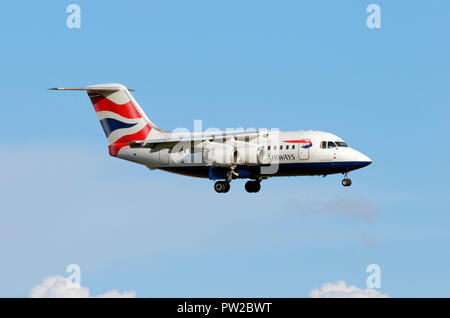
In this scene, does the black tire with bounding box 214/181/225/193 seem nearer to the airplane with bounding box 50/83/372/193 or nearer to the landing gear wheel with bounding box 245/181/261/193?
the airplane with bounding box 50/83/372/193

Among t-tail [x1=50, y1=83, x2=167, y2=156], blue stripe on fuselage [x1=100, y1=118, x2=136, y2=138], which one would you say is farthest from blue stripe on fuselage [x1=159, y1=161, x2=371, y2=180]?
blue stripe on fuselage [x1=100, y1=118, x2=136, y2=138]

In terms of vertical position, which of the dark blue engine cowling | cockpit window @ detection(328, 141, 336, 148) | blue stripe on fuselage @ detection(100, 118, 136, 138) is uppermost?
blue stripe on fuselage @ detection(100, 118, 136, 138)

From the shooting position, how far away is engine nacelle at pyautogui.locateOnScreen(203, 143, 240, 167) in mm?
36875

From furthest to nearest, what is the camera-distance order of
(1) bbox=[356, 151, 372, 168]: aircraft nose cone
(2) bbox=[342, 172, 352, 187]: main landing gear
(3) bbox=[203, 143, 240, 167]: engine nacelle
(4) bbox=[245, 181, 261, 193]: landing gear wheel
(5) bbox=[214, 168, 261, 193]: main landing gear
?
(4) bbox=[245, 181, 261, 193]: landing gear wheel
(5) bbox=[214, 168, 261, 193]: main landing gear
(3) bbox=[203, 143, 240, 167]: engine nacelle
(2) bbox=[342, 172, 352, 187]: main landing gear
(1) bbox=[356, 151, 372, 168]: aircraft nose cone

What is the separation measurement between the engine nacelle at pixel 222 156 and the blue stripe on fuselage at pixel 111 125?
158 inches

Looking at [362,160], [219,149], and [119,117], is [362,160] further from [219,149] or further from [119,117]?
[119,117]

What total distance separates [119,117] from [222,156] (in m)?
5.07

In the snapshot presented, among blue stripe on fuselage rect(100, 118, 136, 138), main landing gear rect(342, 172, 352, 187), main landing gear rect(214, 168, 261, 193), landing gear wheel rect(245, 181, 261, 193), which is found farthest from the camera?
blue stripe on fuselage rect(100, 118, 136, 138)

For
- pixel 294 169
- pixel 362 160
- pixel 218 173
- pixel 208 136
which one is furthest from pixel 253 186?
pixel 362 160

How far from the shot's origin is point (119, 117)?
130 ft

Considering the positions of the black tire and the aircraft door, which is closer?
the aircraft door
